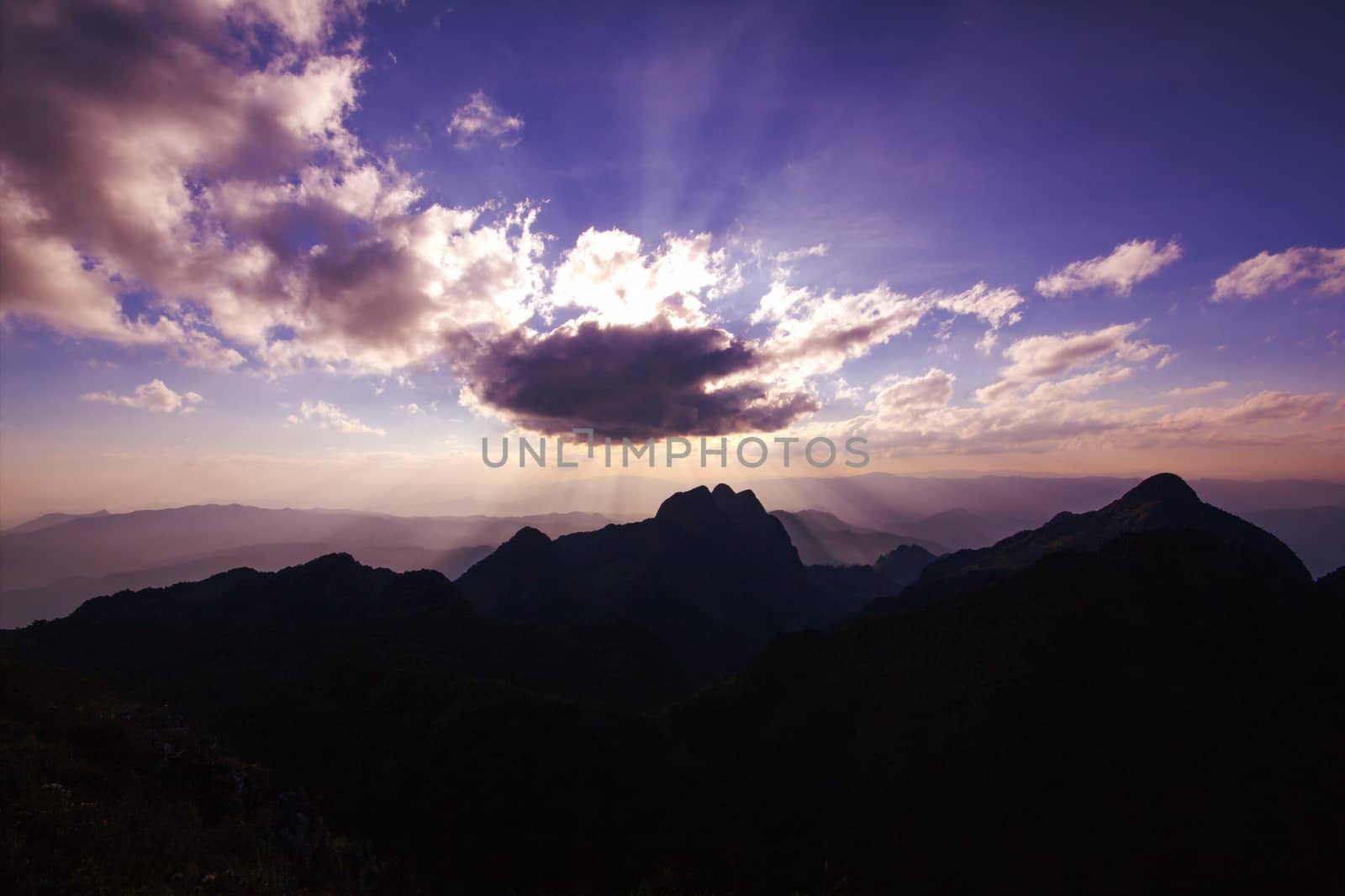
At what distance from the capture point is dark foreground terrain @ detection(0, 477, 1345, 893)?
21.2 m

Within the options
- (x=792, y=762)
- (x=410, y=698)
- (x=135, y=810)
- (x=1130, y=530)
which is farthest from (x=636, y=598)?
(x=135, y=810)

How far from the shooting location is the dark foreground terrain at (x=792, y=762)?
21.2 meters

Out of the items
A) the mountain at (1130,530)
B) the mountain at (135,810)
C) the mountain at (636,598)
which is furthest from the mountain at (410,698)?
the mountain at (1130,530)

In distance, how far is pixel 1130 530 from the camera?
130 meters

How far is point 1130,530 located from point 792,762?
127m

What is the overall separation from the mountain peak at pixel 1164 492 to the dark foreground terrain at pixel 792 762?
90.0 metres

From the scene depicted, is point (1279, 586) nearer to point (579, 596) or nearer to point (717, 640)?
point (717, 640)

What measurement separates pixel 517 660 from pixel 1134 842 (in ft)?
307

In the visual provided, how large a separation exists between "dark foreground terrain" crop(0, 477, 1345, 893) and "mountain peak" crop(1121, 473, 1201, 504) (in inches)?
3544

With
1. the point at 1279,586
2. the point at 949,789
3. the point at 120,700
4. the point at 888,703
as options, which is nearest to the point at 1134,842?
the point at 949,789

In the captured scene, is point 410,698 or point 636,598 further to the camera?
point 636,598

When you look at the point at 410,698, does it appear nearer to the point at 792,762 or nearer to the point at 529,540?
the point at 792,762

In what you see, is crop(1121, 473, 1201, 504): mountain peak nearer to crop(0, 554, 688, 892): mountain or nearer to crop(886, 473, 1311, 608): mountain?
crop(886, 473, 1311, 608): mountain

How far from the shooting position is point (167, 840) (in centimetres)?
1567
